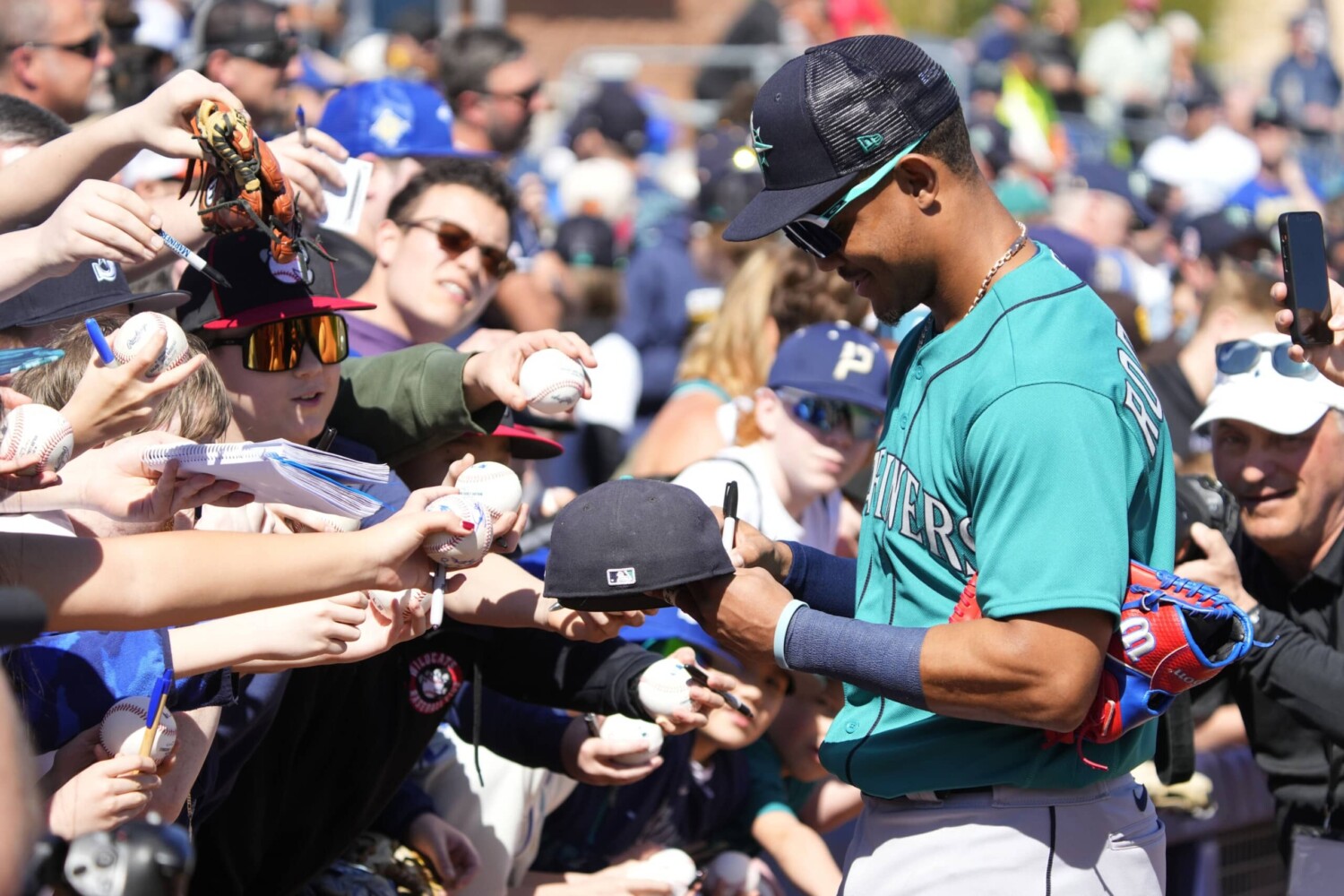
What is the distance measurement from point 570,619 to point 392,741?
0.72m

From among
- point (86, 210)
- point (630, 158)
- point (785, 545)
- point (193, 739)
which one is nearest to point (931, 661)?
point (785, 545)

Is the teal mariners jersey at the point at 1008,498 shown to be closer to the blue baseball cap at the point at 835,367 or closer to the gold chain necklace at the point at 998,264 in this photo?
the gold chain necklace at the point at 998,264

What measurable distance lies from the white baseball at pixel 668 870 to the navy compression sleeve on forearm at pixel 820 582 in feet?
4.14

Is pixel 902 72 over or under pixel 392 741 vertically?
over

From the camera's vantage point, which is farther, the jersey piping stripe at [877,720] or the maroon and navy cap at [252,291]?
the maroon and navy cap at [252,291]

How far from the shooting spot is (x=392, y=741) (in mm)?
3725

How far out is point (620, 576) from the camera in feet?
8.84

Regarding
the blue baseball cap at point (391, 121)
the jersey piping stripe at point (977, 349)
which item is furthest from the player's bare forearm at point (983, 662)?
the blue baseball cap at point (391, 121)

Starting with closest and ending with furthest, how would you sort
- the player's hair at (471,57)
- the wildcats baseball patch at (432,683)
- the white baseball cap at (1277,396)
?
the wildcats baseball patch at (432,683)
the white baseball cap at (1277,396)
the player's hair at (471,57)

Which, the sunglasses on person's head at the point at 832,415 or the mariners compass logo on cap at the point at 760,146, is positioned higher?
the mariners compass logo on cap at the point at 760,146

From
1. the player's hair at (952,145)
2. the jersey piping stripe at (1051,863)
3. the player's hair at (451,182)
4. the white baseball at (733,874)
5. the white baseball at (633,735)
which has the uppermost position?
the player's hair at (952,145)

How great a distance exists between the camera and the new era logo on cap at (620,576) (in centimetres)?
269

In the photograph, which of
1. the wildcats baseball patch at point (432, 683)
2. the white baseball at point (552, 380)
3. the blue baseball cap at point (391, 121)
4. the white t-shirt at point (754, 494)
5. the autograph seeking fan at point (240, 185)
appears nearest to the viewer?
the autograph seeking fan at point (240, 185)

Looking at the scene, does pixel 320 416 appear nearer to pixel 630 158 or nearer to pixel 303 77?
pixel 303 77
